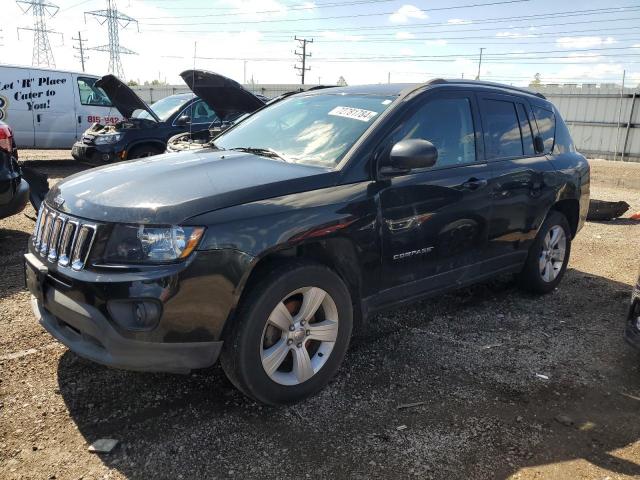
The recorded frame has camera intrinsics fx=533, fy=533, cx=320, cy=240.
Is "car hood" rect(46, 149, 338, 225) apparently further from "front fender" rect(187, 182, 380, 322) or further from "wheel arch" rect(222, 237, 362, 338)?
"wheel arch" rect(222, 237, 362, 338)

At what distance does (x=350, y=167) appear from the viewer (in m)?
3.19

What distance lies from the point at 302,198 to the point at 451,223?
4.24 ft

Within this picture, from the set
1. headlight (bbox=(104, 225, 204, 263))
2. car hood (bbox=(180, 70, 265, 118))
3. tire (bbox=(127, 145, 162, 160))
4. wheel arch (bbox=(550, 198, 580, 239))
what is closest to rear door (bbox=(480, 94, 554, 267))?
wheel arch (bbox=(550, 198, 580, 239))

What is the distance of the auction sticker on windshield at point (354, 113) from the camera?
3504 millimetres

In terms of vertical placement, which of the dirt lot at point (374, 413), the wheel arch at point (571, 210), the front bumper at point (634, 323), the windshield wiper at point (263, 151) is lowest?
the dirt lot at point (374, 413)

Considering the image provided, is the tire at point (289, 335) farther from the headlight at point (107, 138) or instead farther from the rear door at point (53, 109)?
the rear door at point (53, 109)

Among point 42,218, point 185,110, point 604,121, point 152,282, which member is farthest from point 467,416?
point 604,121

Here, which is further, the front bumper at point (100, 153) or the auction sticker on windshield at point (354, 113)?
the front bumper at point (100, 153)

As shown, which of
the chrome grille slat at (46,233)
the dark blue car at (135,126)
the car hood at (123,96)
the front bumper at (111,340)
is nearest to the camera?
the front bumper at (111,340)

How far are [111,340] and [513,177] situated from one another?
324 cm

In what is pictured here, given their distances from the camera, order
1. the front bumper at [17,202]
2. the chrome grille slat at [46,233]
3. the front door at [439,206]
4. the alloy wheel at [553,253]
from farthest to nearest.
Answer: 1. the front bumper at [17,202]
2. the alloy wheel at [553,253]
3. the front door at [439,206]
4. the chrome grille slat at [46,233]

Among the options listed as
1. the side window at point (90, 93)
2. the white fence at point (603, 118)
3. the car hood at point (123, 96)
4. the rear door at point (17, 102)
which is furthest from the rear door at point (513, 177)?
the white fence at point (603, 118)

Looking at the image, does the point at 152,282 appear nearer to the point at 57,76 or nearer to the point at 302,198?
Answer: the point at 302,198

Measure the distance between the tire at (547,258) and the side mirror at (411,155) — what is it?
6.78ft
